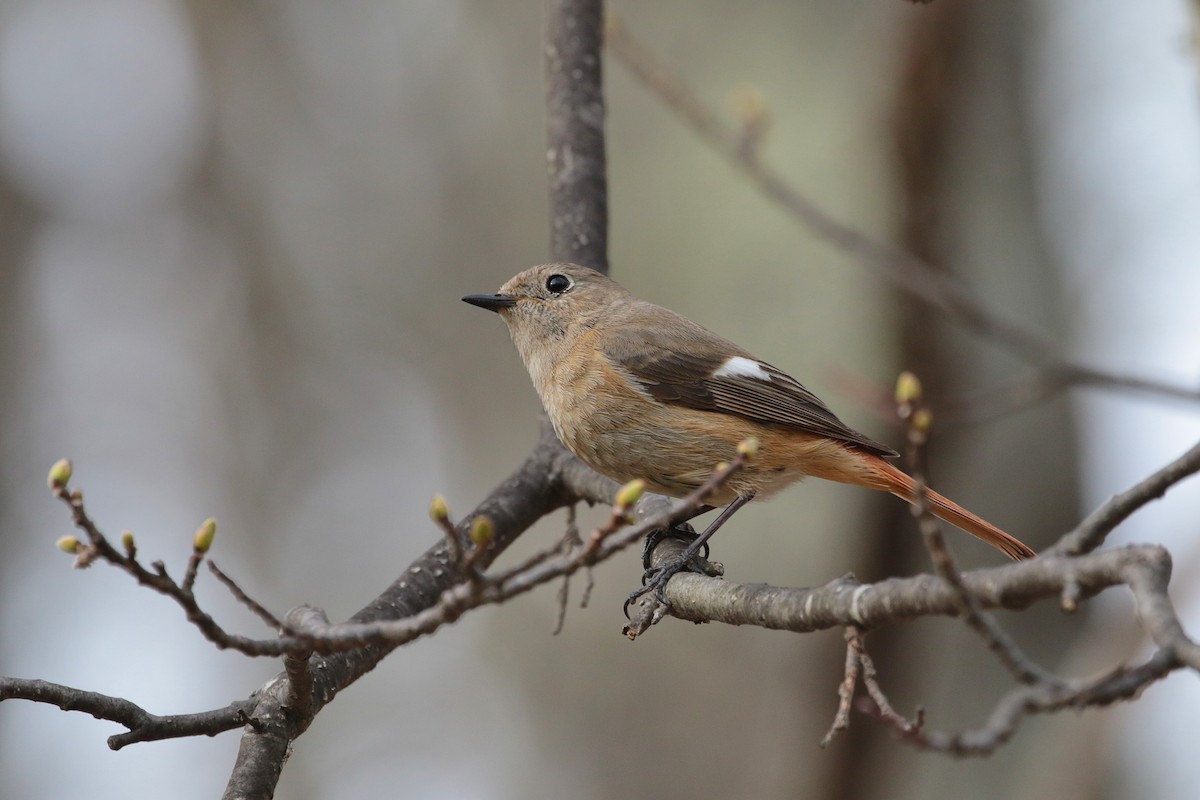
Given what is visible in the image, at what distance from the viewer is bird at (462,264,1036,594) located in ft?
11.4

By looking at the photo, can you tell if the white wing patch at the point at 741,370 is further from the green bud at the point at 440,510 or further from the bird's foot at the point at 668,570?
the green bud at the point at 440,510

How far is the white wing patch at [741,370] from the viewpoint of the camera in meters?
3.77

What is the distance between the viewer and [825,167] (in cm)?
646

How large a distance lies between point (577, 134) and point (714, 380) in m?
1.25

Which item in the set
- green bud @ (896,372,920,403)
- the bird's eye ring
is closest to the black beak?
the bird's eye ring

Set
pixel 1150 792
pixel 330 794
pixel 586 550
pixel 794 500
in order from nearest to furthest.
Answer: pixel 586 550 → pixel 1150 792 → pixel 794 500 → pixel 330 794

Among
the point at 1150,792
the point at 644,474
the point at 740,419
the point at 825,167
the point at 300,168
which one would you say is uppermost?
the point at 300,168

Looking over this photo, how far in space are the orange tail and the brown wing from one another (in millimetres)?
65

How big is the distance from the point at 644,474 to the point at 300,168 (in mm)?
6530

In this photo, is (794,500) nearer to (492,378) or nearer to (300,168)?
(492,378)

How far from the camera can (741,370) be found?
380 centimetres

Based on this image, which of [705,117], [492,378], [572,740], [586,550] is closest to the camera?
[586,550]

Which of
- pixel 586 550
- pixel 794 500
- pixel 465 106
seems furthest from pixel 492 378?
pixel 586 550

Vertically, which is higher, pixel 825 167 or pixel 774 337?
pixel 825 167
